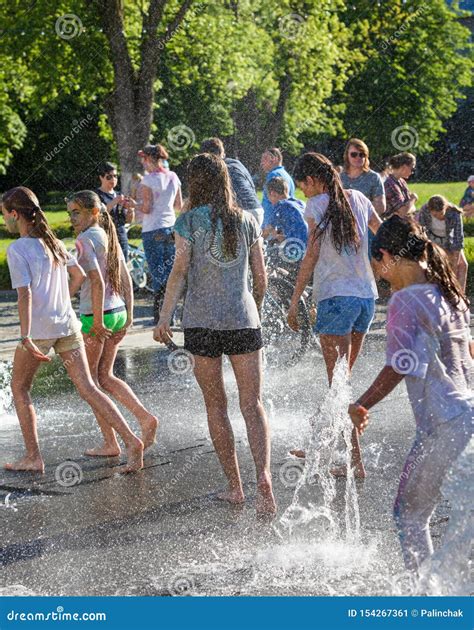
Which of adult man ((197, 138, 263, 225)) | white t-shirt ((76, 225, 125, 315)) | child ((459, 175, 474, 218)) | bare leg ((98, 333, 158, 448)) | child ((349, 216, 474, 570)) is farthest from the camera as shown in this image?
child ((459, 175, 474, 218))

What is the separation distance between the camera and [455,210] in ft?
43.4

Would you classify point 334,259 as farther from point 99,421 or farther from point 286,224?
point 286,224

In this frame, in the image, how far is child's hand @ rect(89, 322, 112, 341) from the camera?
7301 millimetres

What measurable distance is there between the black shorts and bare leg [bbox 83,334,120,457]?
1.40 metres

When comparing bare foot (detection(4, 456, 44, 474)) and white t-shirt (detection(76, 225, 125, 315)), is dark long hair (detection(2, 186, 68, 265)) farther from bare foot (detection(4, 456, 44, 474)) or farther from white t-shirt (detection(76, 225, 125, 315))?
bare foot (detection(4, 456, 44, 474))

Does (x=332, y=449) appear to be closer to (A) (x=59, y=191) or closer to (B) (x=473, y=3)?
(A) (x=59, y=191)

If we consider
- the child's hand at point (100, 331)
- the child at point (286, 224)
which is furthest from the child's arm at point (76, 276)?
the child at point (286, 224)

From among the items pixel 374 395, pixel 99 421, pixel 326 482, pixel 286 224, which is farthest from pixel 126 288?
pixel 286 224

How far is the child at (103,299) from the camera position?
7.28 m

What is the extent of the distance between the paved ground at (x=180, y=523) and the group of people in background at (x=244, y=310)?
27cm

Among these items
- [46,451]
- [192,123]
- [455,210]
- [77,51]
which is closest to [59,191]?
[192,123]

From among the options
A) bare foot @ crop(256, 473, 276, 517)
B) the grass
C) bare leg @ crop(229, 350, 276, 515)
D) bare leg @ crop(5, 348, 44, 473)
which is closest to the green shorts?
bare leg @ crop(5, 348, 44, 473)

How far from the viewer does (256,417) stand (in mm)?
6293

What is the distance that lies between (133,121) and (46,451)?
14996 mm
